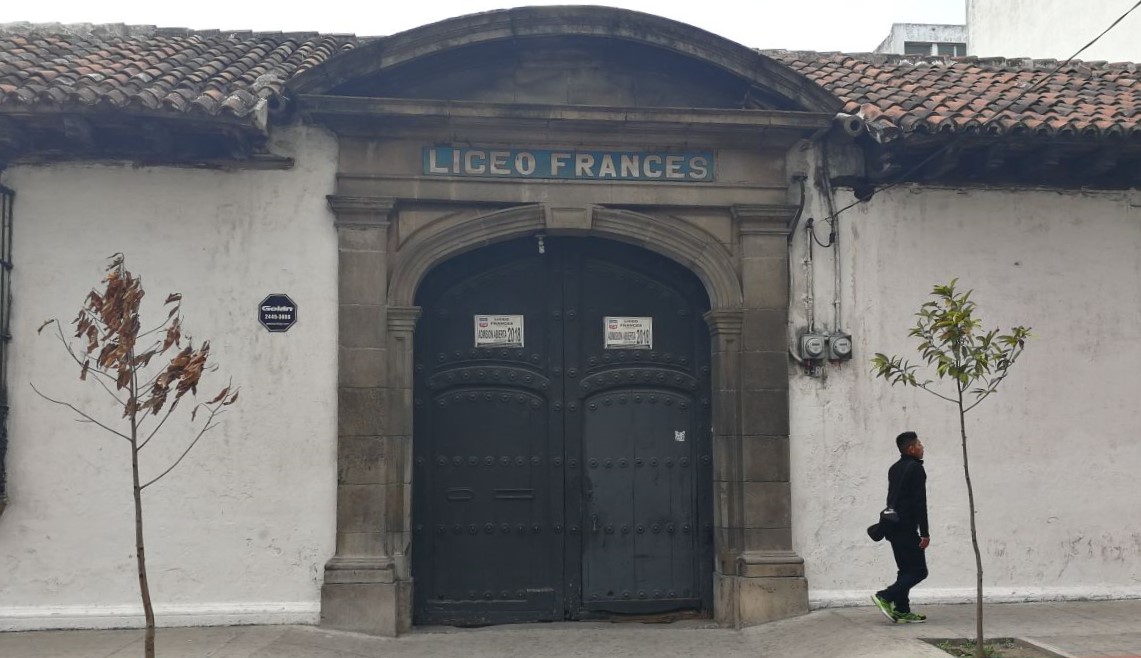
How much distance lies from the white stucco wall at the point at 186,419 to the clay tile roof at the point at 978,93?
4.43 metres

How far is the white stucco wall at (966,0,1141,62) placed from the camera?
1473 cm

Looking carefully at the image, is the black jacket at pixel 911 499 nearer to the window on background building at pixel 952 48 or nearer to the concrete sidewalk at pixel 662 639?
the concrete sidewalk at pixel 662 639

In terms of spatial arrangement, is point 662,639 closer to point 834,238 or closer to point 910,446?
point 910,446

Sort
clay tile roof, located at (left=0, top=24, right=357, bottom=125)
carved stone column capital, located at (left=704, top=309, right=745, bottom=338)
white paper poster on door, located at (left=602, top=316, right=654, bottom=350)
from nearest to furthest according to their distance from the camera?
clay tile roof, located at (left=0, top=24, right=357, bottom=125) < carved stone column capital, located at (left=704, top=309, right=745, bottom=338) < white paper poster on door, located at (left=602, top=316, right=654, bottom=350)

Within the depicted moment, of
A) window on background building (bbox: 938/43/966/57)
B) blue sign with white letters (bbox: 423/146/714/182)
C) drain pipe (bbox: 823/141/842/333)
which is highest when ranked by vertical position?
window on background building (bbox: 938/43/966/57)

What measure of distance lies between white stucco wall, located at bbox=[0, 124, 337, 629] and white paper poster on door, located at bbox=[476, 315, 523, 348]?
3.94 ft

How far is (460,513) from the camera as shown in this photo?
8.53 metres

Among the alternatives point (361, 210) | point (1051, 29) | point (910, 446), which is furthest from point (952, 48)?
point (361, 210)

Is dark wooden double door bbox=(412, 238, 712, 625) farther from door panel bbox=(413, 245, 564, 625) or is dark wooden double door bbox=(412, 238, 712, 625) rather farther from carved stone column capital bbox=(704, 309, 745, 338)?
carved stone column capital bbox=(704, 309, 745, 338)

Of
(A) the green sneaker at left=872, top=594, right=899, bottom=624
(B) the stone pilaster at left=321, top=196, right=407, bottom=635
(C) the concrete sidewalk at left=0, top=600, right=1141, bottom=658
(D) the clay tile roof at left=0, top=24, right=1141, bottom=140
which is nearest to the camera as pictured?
(C) the concrete sidewalk at left=0, top=600, right=1141, bottom=658

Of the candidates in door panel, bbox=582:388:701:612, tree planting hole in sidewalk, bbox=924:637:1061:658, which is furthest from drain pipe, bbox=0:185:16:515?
tree planting hole in sidewalk, bbox=924:637:1061:658

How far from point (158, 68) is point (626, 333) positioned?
13.8ft

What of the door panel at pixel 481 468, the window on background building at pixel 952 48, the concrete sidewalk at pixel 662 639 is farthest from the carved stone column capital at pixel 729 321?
the window on background building at pixel 952 48

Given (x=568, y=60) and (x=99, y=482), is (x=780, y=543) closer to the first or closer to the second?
(x=568, y=60)
